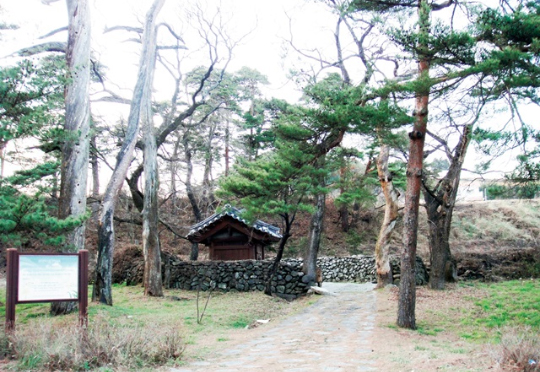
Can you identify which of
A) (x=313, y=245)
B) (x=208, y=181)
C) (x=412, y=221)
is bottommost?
(x=313, y=245)

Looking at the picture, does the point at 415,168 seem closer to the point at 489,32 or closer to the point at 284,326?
the point at 489,32

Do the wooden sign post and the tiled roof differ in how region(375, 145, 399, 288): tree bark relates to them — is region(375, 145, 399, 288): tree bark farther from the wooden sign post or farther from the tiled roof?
the wooden sign post

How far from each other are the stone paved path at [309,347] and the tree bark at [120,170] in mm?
5139

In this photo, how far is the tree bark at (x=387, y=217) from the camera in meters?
15.5

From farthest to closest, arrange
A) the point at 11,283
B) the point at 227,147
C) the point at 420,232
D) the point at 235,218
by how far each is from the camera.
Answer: the point at 420,232 < the point at 227,147 < the point at 235,218 < the point at 11,283

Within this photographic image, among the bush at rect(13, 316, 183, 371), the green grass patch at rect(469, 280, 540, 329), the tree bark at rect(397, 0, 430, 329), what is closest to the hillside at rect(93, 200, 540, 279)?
the green grass patch at rect(469, 280, 540, 329)

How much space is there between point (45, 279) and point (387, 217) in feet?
39.7

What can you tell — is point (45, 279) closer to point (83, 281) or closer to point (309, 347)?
point (83, 281)

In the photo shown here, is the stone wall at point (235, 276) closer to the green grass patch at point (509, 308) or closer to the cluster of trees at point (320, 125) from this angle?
the cluster of trees at point (320, 125)

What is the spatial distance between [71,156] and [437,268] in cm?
1156

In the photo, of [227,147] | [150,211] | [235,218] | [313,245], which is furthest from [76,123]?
[227,147]

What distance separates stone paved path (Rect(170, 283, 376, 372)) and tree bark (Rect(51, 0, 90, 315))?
5.19 metres

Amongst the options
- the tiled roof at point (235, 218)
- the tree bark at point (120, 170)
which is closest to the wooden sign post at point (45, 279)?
the tree bark at point (120, 170)

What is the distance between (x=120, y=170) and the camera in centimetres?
1255
